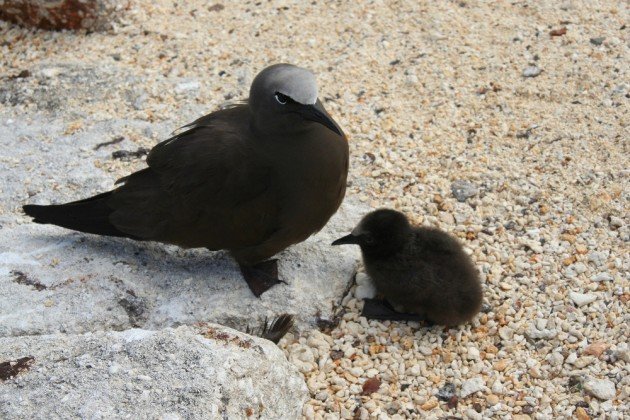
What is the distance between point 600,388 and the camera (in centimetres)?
351

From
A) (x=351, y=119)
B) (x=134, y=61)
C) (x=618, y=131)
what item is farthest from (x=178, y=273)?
(x=618, y=131)

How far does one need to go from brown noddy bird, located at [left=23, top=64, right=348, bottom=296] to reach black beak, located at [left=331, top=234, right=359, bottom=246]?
22 cm

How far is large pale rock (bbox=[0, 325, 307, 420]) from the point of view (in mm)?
2846

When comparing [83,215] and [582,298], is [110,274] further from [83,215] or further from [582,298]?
[582,298]

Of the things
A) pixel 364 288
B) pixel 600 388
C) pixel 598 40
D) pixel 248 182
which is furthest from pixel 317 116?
pixel 598 40

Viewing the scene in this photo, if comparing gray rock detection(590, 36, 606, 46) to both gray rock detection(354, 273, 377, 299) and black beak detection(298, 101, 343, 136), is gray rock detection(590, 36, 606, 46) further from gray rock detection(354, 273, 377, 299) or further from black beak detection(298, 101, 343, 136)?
black beak detection(298, 101, 343, 136)

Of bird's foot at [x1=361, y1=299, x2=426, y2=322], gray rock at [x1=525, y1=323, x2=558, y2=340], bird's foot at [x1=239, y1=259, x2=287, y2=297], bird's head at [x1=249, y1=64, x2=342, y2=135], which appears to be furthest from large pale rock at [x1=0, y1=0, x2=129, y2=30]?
gray rock at [x1=525, y1=323, x2=558, y2=340]

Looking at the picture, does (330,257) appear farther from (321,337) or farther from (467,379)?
(467,379)

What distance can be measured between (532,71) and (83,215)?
342 centimetres

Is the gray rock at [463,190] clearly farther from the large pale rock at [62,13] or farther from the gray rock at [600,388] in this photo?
the large pale rock at [62,13]

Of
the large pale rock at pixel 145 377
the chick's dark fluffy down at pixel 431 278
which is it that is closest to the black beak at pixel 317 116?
the chick's dark fluffy down at pixel 431 278

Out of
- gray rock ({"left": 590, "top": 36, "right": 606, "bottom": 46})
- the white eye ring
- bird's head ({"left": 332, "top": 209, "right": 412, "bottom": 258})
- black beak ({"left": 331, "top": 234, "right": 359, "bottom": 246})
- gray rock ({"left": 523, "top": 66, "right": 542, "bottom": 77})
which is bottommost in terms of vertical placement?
black beak ({"left": 331, "top": 234, "right": 359, "bottom": 246})

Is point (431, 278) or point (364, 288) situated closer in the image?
point (431, 278)

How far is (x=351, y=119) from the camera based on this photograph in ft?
17.7
